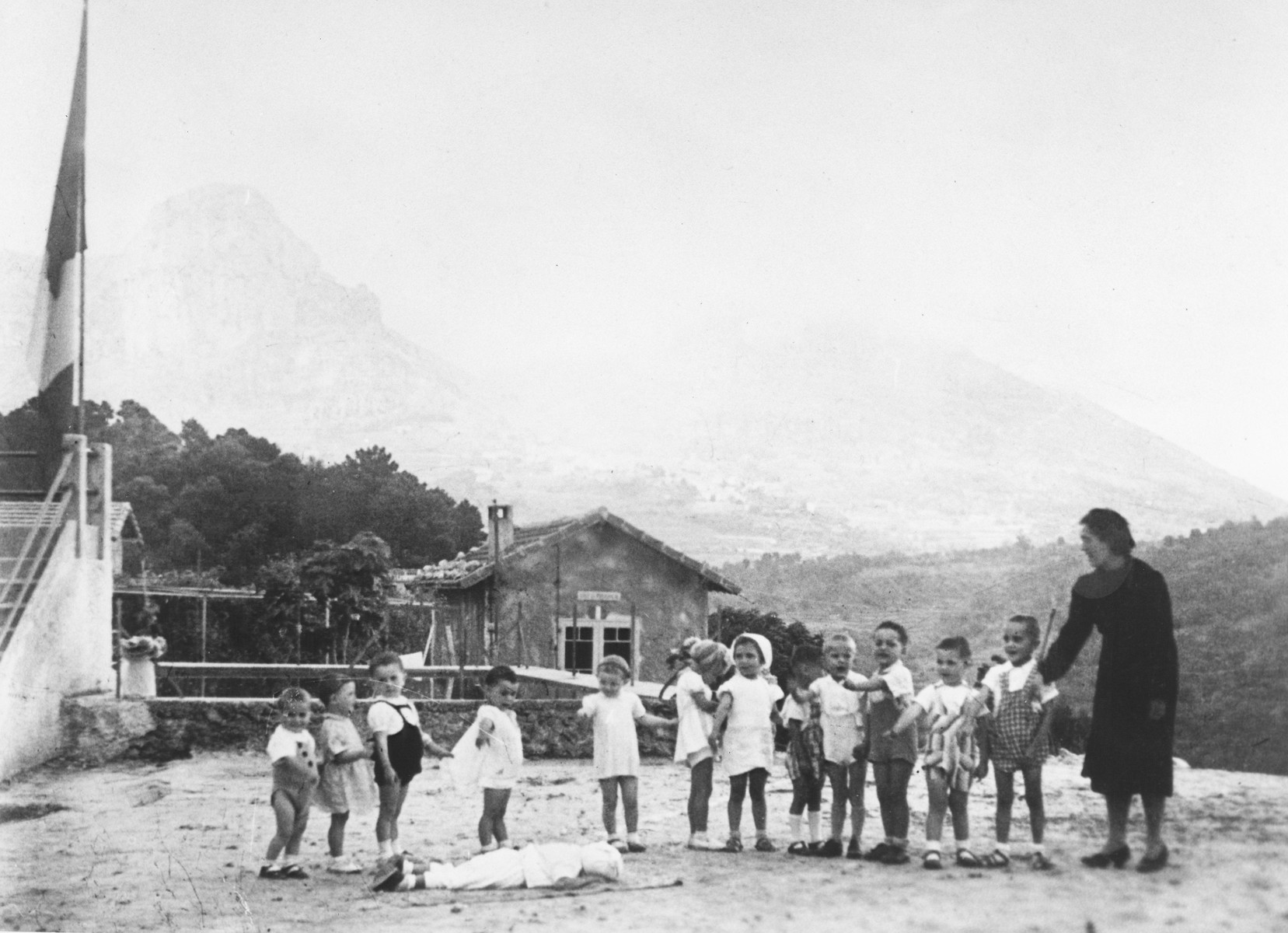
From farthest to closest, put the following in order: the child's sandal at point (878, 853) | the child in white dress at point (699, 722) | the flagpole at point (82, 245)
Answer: the flagpole at point (82, 245) < the child in white dress at point (699, 722) < the child's sandal at point (878, 853)

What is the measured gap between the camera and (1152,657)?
425cm

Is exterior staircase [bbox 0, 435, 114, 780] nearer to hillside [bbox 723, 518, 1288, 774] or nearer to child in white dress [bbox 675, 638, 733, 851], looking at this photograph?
child in white dress [bbox 675, 638, 733, 851]

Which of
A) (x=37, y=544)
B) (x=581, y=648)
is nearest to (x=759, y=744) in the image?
(x=581, y=648)

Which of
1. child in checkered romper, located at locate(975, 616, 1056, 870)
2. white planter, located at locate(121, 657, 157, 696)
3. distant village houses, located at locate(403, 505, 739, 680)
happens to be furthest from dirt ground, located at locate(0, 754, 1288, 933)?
white planter, located at locate(121, 657, 157, 696)

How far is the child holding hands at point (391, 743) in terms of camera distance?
4.99m

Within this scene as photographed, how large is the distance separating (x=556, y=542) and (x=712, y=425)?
3.66 ft

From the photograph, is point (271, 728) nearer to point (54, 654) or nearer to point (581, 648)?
point (54, 654)

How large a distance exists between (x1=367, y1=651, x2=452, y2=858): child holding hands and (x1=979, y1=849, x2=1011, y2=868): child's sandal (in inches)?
84.5

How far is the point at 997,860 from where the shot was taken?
15.2 feet

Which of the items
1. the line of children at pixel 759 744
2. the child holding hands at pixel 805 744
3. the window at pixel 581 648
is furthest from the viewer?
the window at pixel 581 648

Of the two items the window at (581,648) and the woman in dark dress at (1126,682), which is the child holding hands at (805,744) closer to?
the woman in dark dress at (1126,682)

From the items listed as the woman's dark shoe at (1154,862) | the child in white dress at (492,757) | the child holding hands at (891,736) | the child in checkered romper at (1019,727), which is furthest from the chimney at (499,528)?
the woman's dark shoe at (1154,862)

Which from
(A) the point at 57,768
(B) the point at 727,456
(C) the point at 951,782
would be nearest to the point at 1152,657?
(C) the point at 951,782

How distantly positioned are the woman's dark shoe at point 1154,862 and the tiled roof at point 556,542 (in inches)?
107
